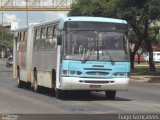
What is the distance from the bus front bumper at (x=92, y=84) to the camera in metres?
21.1

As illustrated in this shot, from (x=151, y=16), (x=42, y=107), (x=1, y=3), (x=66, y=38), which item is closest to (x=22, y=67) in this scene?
(x=66, y=38)

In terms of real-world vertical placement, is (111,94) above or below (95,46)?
below

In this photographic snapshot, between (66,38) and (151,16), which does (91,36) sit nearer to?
(66,38)

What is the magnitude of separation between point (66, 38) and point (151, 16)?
23.7m

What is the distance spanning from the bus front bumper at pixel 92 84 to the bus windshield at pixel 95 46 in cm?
76

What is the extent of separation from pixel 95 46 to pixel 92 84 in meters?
1.38

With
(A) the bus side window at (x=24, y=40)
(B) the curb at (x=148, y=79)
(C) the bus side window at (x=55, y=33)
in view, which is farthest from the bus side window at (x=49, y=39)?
(B) the curb at (x=148, y=79)

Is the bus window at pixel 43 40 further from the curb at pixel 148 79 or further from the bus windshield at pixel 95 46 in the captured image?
the curb at pixel 148 79

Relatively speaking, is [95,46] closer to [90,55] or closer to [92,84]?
[90,55]

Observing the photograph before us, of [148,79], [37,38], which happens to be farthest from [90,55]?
[148,79]

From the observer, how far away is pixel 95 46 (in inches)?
840

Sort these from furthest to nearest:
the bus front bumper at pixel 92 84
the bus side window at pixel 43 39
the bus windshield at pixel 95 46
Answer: the bus side window at pixel 43 39
the bus windshield at pixel 95 46
the bus front bumper at pixel 92 84

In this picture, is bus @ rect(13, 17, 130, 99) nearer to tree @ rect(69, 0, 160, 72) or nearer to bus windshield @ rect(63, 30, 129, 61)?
bus windshield @ rect(63, 30, 129, 61)

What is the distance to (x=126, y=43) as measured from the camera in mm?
21719
